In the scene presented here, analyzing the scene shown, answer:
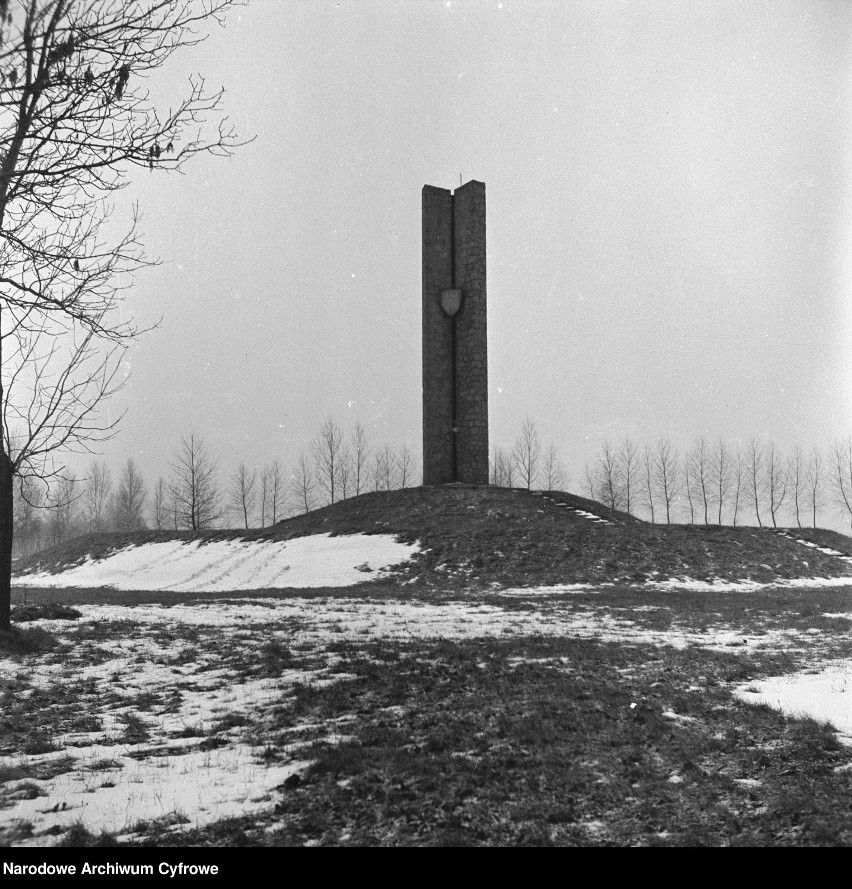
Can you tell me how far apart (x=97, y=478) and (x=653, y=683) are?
63.5 metres

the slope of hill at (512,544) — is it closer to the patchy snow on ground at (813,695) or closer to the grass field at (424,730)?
the grass field at (424,730)

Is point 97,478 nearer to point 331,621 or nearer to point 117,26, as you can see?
point 331,621

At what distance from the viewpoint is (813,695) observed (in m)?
5.93

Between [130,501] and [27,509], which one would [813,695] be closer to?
Answer: [27,509]

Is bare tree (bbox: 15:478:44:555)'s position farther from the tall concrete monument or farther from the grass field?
the tall concrete monument

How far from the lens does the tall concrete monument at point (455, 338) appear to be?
30.0 meters

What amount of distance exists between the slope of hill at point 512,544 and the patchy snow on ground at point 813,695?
40.4 feet

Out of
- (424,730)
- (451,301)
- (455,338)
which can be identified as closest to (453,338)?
(455,338)

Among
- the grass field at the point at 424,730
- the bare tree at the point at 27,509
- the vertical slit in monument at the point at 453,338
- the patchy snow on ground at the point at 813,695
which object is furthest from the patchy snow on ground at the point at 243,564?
the patchy snow on ground at the point at 813,695

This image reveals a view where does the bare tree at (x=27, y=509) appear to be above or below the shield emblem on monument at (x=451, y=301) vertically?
below

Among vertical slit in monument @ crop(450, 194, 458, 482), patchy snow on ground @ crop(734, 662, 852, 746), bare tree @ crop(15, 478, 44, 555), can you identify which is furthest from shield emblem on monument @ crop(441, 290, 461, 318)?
patchy snow on ground @ crop(734, 662, 852, 746)

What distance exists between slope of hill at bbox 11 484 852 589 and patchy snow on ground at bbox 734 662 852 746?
12.3 meters

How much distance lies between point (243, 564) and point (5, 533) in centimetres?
1470

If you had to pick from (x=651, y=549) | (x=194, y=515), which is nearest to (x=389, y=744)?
(x=651, y=549)
